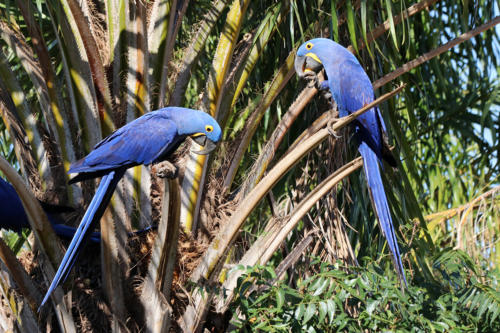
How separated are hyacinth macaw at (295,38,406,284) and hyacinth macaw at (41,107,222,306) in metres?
0.78

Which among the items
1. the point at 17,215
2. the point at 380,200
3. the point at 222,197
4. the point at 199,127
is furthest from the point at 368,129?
the point at 17,215

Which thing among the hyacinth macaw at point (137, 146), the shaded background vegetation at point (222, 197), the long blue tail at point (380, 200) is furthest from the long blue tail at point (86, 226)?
the long blue tail at point (380, 200)

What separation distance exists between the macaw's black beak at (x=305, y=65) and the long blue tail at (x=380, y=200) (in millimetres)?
469

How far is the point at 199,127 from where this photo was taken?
2881 millimetres

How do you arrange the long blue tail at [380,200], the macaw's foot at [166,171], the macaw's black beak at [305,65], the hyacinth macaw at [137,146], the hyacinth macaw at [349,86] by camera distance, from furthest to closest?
the macaw's black beak at [305,65]
the hyacinth macaw at [349,86]
the long blue tail at [380,200]
the hyacinth macaw at [137,146]
the macaw's foot at [166,171]

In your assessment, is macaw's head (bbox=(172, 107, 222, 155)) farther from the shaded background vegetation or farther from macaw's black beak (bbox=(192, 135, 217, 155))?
the shaded background vegetation

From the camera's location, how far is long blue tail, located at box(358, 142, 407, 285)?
9.29 feet

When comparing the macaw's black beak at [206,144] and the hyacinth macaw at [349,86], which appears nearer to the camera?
the macaw's black beak at [206,144]

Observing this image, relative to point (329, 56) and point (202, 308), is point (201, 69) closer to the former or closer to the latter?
point (329, 56)

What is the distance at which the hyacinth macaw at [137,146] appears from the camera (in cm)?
267

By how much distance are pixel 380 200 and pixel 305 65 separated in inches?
34.9

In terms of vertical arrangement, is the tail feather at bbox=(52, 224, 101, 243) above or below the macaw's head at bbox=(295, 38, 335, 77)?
below

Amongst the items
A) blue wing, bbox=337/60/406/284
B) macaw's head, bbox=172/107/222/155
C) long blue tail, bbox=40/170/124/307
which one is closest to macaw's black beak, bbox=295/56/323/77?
blue wing, bbox=337/60/406/284

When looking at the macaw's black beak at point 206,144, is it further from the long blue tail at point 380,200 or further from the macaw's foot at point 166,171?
the long blue tail at point 380,200
